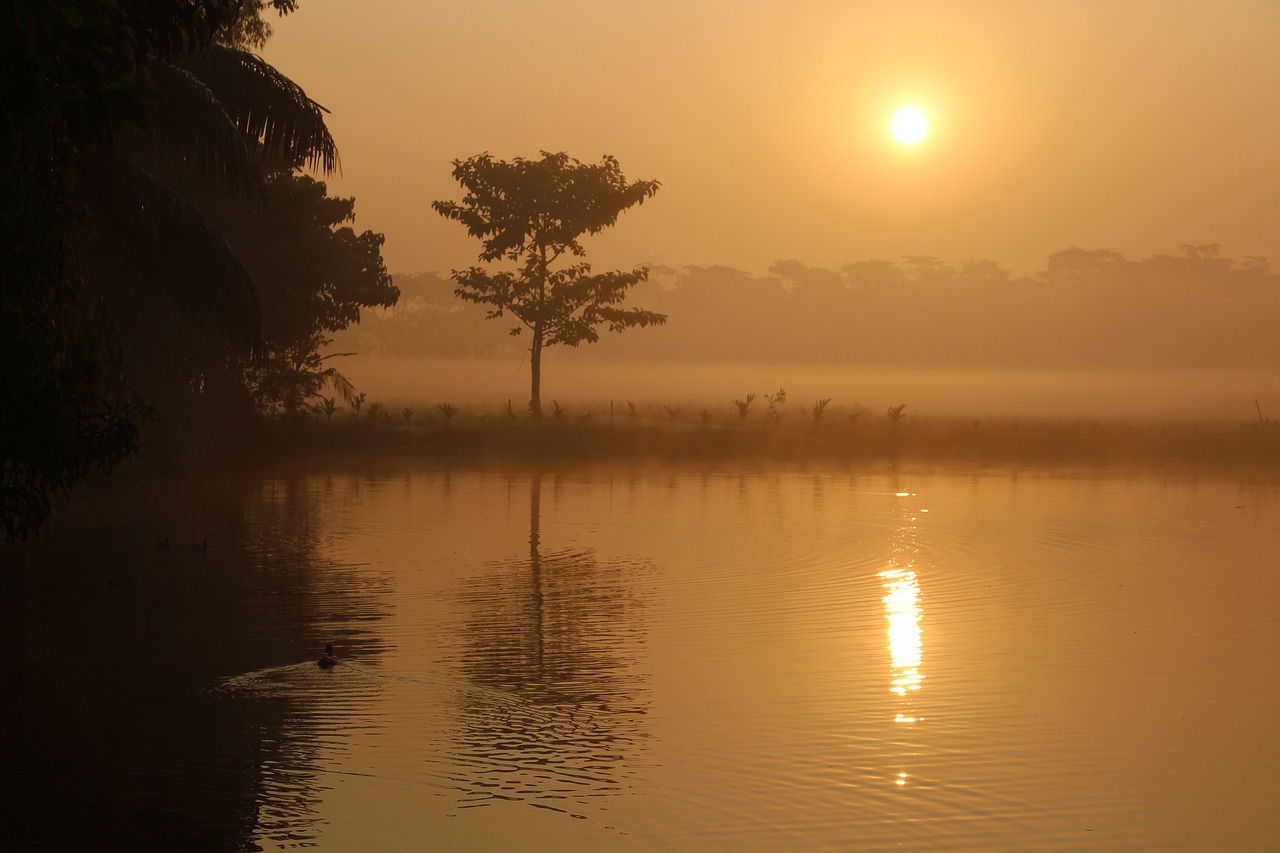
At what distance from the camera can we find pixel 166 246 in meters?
18.5

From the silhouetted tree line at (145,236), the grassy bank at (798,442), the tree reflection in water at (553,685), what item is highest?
the silhouetted tree line at (145,236)

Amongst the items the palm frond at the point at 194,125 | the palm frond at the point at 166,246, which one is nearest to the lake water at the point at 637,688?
the palm frond at the point at 166,246

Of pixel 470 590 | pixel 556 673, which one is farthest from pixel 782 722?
pixel 470 590

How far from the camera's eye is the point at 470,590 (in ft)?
55.9

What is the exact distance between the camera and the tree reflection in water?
9.62 metres

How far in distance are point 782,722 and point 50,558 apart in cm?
1156

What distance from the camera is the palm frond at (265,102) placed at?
20.1 m

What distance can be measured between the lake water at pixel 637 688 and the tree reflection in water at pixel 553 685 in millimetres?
39

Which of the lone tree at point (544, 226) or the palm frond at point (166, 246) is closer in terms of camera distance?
the palm frond at point (166, 246)

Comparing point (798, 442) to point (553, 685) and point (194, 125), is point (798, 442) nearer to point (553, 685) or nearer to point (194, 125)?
point (194, 125)

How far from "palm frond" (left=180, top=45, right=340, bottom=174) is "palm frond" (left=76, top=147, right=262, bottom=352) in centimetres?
205

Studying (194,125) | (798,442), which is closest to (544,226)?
(798,442)

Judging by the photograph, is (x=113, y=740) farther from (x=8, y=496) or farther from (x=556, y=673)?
(x=556, y=673)

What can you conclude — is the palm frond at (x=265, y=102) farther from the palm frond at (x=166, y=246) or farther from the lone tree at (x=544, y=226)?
the lone tree at (x=544, y=226)
